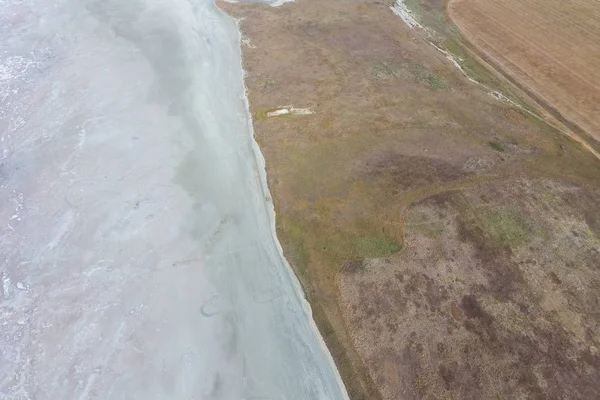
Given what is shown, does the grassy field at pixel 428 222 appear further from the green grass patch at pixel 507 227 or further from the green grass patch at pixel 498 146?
the green grass patch at pixel 498 146

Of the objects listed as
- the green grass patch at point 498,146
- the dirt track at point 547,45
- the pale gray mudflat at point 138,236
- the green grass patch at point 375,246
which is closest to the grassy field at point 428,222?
the green grass patch at point 375,246

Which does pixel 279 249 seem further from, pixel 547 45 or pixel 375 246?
pixel 547 45

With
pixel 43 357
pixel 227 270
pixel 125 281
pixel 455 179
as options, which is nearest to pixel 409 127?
pixel 455 179

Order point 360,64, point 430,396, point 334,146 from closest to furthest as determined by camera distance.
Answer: point 430,396
point 334,146
point 360,64

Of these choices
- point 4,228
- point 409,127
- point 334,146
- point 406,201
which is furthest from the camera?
point 409,127

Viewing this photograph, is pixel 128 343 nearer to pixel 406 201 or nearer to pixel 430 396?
pixel 430 396

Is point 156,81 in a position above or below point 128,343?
above

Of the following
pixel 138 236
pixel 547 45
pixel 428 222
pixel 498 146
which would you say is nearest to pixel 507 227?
pixel 428 222
